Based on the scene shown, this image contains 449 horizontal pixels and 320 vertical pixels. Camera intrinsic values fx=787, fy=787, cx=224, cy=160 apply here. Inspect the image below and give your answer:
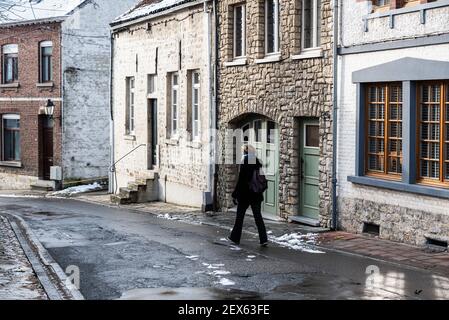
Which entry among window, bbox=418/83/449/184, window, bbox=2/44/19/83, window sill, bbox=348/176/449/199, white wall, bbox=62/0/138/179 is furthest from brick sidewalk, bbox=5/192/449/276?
window, bbox=2/44/19/83

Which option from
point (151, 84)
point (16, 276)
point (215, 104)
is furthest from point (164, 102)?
point (16, 276)

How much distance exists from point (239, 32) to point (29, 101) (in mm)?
16728

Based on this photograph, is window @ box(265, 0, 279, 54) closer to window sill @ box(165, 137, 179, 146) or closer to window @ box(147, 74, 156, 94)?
window sill @ box(165, 137, 179, 146)

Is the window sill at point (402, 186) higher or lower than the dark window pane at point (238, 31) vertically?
lower

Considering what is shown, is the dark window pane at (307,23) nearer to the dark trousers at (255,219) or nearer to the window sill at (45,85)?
the dark trousers at (255,219)

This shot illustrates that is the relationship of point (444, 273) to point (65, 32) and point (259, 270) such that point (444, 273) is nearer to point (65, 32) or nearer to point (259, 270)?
point (259, 270)

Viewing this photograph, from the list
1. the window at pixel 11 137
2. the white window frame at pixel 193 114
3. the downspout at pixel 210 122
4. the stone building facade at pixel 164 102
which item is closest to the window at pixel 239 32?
the stone building facade at pixel 164 102

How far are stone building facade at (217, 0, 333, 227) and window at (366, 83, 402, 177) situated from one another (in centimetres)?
107

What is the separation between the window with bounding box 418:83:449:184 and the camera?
43.4ft

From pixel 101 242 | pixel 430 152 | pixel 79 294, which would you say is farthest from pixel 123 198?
pixel 79 294

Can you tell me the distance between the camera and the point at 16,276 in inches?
444

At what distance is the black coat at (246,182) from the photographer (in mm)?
14073

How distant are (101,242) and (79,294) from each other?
478cm

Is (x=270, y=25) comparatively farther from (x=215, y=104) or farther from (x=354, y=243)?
(x=354, y=243)
